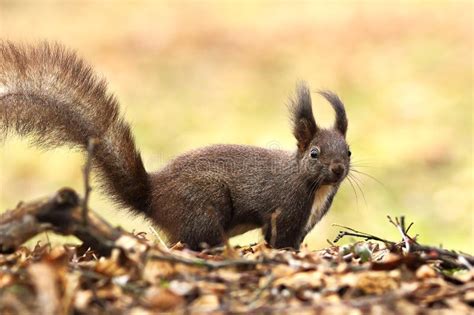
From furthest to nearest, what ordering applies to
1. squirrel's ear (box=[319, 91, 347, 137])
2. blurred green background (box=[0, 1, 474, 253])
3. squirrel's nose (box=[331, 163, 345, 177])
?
blurred green background (box=[0, 1, 474, 253]), squirrel's ear (box=[319, 91, 347, 137]), squirrel's nose (box=[331, 163, 345, 177])

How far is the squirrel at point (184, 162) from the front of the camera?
15.3ft

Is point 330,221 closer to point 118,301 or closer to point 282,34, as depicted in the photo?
point 118,301

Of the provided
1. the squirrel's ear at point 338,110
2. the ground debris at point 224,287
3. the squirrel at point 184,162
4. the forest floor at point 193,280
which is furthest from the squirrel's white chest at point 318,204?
the ground debris at point 224,287

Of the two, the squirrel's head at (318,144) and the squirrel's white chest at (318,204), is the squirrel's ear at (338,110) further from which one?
the squirrel's white chest at (318,204)

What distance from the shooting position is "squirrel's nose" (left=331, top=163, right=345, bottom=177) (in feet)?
17.0

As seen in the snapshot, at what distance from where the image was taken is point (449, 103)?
527 inches

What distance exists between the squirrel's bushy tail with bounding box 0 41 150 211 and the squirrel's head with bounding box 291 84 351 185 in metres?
0.97

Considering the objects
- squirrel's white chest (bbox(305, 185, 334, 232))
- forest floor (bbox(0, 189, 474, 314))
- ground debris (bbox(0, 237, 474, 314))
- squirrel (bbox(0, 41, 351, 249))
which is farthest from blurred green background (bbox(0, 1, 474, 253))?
ground debris (bbox(0, 237, 474, 314))

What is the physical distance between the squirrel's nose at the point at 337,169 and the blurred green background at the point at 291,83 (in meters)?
3.57

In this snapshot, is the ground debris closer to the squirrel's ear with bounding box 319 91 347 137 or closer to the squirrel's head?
the squirrel's head

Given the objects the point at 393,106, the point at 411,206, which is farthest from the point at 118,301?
the point at 393,106

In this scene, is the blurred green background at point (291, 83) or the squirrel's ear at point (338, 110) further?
the blurred green background at point (291, 83)

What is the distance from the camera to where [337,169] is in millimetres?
5188

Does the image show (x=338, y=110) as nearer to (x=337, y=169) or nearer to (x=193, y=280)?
(x=337, y=169)
